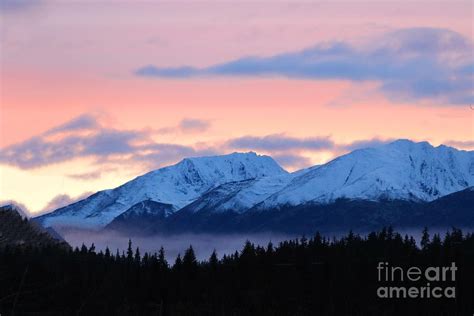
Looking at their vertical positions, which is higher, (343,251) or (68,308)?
(343,251)

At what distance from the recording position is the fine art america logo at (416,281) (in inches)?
5802

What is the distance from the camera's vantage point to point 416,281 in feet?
541

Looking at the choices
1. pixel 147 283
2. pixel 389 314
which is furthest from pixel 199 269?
pixel 389 314

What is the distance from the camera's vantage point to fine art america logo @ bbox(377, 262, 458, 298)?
147375 millimetres

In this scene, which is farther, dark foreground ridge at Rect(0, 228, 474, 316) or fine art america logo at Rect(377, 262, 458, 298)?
dark foreground ridge at Rect(0, 228, 474, 316)

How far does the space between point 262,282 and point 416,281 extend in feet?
81.2

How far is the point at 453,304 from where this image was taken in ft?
480

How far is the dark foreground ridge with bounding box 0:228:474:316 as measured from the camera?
5846 inches

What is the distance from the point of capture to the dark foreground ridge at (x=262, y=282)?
148500mm

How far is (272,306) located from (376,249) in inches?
1629

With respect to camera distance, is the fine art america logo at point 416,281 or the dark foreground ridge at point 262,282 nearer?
the fine art america logo at point 416,281

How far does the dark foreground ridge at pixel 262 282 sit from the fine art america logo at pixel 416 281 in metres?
0.94

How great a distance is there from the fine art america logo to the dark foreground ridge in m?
0.94

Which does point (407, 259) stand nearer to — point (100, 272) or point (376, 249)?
point (376, 249)
